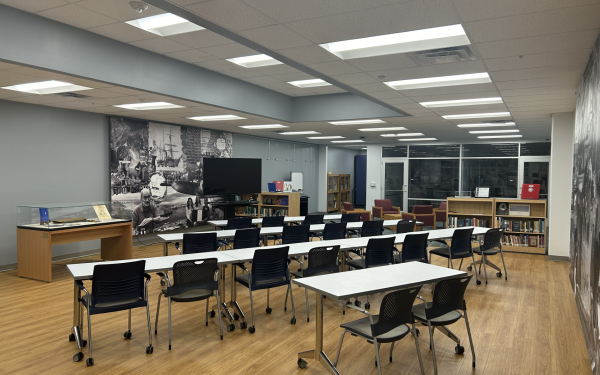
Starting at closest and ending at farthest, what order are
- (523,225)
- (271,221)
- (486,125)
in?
(271,221), (523,225), (486,125)

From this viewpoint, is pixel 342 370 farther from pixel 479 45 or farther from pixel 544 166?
pixel 544 166

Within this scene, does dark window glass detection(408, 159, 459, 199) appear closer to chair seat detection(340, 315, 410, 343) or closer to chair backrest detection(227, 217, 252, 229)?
chair backrest detection(227, 217, 252, 229)

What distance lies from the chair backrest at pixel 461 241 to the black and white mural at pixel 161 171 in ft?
22.3

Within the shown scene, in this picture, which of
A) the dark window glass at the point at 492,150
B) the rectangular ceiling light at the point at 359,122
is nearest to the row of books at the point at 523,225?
the rectangular ceiling light at the point at 359,122

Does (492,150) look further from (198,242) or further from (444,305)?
(444,305)

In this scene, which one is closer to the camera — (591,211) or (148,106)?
(591,211)

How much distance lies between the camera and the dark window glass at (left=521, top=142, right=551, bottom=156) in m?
15.3

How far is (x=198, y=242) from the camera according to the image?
609 centimetres

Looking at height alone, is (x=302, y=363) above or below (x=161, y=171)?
below

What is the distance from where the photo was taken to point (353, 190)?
21.5 m

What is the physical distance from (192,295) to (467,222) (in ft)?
27.9

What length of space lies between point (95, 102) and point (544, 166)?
A: 1420cm

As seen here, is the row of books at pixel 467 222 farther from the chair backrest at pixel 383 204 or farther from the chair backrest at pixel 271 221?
the chair backrest at pixel 271 221

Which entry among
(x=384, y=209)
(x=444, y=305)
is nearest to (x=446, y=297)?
(x=444, y=305)
